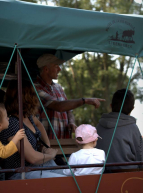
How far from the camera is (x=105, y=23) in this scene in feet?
10.7

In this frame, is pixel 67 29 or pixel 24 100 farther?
pixel 24 100

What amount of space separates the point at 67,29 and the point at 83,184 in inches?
55.3

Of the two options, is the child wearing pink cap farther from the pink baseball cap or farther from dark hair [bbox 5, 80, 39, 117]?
dark hair [bbox 5, 80, 39, 117]

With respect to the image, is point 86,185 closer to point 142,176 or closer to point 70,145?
point 142,176

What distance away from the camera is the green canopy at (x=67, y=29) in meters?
3.02

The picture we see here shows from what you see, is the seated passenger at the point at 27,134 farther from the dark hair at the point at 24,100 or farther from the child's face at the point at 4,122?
the child's face at the point at 4,122

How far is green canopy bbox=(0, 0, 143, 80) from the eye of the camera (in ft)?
9.91

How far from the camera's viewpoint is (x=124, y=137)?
366cm

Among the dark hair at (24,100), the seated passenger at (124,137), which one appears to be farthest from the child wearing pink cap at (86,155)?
the dark hair at (24,100)

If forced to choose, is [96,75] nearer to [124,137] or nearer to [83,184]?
[124,137]

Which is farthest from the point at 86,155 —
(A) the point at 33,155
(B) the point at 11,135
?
(B) the point at 11,135

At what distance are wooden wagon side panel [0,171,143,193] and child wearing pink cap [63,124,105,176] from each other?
10 cm

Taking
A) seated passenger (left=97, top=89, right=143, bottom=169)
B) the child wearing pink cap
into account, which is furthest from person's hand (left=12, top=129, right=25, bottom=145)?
seated passenger (left=97, top=89, right=143, bottom=169)

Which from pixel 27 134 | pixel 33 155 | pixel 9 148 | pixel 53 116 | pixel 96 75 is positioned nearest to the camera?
pixel 9 148
